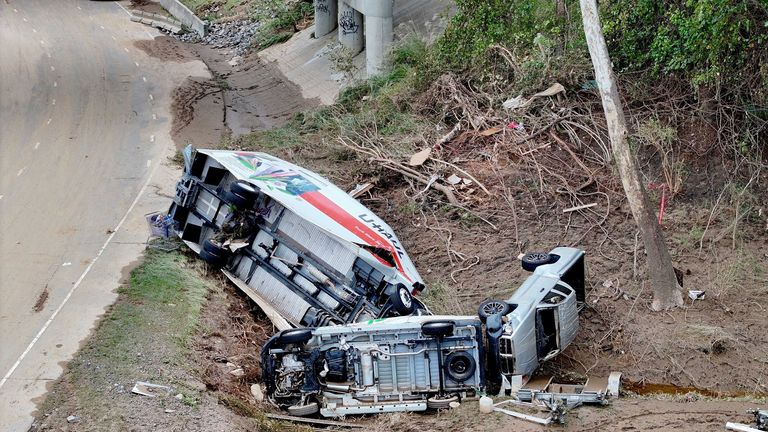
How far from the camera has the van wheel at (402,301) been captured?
12664mm

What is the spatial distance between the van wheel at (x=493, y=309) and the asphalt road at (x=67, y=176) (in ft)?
18.4

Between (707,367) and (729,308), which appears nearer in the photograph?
(707,367)

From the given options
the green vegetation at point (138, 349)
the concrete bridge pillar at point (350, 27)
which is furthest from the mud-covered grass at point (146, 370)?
the concrete bridge pillar at point (350, 27)

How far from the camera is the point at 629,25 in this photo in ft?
60.5

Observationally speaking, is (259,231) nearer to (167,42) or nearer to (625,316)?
(625,316)

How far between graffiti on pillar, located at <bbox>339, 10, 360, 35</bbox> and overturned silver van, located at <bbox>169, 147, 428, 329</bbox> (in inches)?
475

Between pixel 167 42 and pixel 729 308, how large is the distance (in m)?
24.8

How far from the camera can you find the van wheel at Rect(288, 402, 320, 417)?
11422 millimetres

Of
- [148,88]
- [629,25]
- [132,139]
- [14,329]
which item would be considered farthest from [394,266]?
[148,88]

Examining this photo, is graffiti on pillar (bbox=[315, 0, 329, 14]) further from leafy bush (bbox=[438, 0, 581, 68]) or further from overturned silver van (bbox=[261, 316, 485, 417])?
overturned silver van (bbox=[261, 316, 485, 417])

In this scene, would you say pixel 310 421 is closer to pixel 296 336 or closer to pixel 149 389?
pixel 296 336

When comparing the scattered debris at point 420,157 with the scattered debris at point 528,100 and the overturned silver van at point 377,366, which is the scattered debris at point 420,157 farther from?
the overturned silver van at point 377,366

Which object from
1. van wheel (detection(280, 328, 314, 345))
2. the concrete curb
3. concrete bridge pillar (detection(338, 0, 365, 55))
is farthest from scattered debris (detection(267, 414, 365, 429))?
the concrete curb

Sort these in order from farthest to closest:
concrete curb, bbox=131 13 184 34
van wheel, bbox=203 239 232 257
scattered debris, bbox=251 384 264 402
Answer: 1. concrete curb, bbox=131 13 184 34
2. van wheel, bbox=203 239 232 257
3. scattered debris, bbox=251 384 264 402
